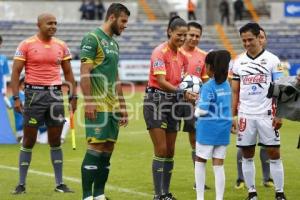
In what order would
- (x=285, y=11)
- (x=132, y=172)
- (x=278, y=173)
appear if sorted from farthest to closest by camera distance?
(x=285, y=11), (x=132, y=172), (x=278, y=173)

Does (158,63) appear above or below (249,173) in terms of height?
above

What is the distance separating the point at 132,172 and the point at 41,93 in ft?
8.17

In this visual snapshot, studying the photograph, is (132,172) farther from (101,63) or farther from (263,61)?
(101,63)

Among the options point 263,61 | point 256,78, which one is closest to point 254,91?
point 256,78

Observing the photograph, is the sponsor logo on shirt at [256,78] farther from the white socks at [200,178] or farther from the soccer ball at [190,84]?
the white socks at [200,178]

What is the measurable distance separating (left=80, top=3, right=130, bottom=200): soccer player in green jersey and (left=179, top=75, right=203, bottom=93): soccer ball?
3.86 ft

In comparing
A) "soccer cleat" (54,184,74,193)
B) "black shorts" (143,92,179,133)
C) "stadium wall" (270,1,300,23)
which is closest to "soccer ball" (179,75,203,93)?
"black shorts" (143,92,179,133)

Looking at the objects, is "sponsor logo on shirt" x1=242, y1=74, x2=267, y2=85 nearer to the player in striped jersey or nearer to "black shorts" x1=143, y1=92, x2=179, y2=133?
the player in striped jersey

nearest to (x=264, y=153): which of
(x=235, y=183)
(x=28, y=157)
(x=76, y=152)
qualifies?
(x=235, y=183)

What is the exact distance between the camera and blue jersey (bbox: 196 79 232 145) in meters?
9.54

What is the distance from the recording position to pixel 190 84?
10570 mm

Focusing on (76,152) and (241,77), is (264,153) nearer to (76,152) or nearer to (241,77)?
(241,77)

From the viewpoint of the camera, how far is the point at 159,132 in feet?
33.8

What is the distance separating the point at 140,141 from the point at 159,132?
733cm
